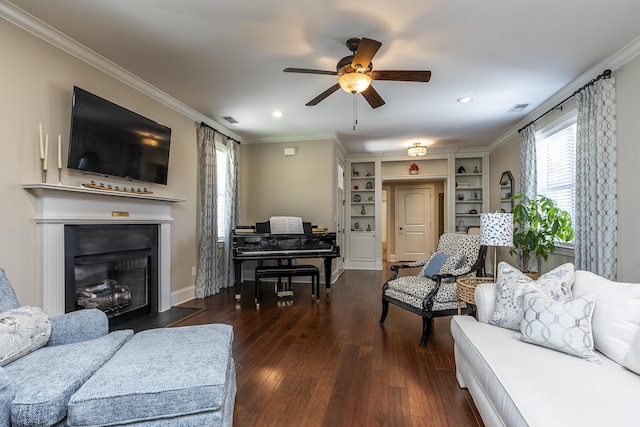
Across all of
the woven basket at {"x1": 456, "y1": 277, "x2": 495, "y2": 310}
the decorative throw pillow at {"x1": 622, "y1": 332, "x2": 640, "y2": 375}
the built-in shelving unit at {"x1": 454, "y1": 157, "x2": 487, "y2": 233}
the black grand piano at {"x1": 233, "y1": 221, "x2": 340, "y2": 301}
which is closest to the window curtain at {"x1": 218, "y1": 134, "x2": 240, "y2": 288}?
the black grand piano at {"x1": 233, "y1": 221, "x2": 340, "y2": 301}

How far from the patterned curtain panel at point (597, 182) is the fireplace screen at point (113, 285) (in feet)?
15.5

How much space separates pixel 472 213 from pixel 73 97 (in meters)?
7.10

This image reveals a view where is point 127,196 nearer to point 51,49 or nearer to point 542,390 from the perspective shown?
point 51,49

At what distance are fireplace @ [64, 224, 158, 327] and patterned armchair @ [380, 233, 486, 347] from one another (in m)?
2.72

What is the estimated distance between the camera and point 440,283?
2.94m

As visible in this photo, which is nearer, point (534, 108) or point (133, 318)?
point (133, 318)

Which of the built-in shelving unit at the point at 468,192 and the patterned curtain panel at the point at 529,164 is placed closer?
the patterned curtain panel at the point at 529,164

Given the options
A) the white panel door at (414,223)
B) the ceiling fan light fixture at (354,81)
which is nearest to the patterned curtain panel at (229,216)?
the ceiling fan light fixture at (354,81)

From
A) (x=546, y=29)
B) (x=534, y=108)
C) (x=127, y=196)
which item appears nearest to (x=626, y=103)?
A: (x=546, y=29)

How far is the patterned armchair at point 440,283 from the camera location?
9.43 ft

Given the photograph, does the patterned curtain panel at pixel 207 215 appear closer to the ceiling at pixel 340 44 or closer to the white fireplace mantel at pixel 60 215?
the ceiling at pixel 340 44

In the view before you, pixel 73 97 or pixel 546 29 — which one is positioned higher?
pixel 546 29

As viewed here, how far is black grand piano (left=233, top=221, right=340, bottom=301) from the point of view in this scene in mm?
4250

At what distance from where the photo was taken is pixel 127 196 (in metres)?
3.19
